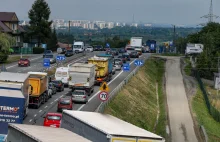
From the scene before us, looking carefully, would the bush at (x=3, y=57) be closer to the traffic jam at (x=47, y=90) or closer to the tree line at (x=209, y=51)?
the traffic jam at (x=47, y=90)

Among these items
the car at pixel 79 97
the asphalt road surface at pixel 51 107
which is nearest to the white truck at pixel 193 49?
the asphalt road surface at pixel 51 107

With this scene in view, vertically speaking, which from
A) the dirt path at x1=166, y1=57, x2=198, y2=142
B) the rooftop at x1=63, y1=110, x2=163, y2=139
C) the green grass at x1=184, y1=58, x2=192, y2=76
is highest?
the rooftop at x1=63, y1=110, x2=163, y2=139

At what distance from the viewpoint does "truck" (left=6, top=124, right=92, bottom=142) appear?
70.6 ft

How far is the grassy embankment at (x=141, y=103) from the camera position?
173 feet

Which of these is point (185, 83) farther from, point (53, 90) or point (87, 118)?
point (87, 118)

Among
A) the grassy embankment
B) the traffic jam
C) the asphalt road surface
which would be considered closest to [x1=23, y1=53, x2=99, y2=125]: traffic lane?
the asphalt road surface

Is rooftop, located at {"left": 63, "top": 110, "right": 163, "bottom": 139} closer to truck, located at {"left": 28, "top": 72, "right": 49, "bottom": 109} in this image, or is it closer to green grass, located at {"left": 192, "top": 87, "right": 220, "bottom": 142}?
truck, located at {"left": 28, "top": 72, "right": 49, "bottom": 109}

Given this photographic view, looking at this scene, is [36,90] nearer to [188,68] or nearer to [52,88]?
[52,88]

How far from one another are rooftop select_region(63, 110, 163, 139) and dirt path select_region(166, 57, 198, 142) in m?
22.6

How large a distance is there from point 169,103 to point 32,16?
7198 centimetres

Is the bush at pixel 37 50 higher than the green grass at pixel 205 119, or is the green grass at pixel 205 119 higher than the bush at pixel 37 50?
the bush at pixel 37 50

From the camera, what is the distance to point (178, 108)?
2692 inches

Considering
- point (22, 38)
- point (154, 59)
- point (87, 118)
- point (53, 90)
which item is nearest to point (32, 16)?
point (22, 38)

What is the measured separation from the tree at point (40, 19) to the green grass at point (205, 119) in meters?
64.4
